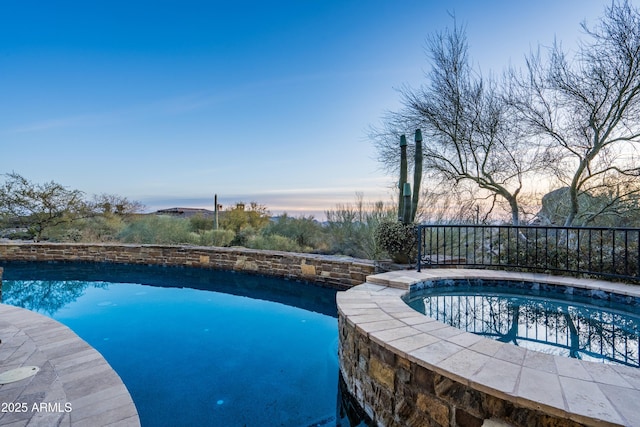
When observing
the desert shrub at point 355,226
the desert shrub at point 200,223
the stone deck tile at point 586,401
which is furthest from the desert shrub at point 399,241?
the desert shrub at point 200,223

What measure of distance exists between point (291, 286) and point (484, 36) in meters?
6.73

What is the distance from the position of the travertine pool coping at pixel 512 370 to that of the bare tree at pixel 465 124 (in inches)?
224

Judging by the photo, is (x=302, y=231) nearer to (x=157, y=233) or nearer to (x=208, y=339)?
(x=157, y=233)

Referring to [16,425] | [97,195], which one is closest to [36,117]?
[97,195]

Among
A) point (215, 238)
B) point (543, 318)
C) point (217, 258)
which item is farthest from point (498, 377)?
point (215, 238)

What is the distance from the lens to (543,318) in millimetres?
3018

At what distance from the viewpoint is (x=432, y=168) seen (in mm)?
7586

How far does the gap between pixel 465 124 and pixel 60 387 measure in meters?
7.78

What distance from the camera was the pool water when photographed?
2312mm

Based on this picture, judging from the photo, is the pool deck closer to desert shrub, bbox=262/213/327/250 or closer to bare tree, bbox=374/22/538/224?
bare tree, bbox=374/22/538/224

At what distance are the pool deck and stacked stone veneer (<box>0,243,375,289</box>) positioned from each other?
13.4 ft

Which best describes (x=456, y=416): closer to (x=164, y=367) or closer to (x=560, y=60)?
(x=164, y=367)

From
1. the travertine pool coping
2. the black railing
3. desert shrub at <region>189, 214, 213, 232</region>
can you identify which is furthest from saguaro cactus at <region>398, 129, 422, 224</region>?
desert shrub at <region>189, 214, 213, 232</region>

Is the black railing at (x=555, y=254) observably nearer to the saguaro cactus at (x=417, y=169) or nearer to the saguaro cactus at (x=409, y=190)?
the saguaro cactus at (x=409, y=190)
